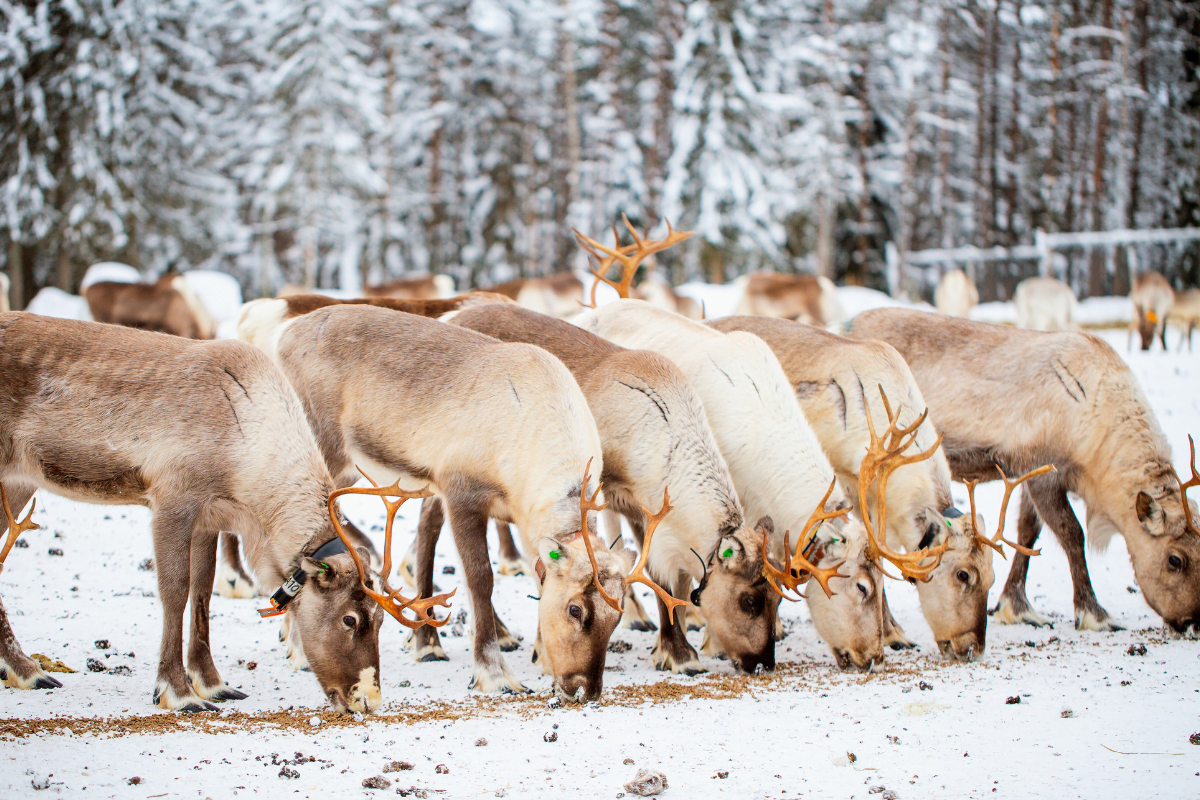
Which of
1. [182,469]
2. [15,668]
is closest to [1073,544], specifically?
[182,469]

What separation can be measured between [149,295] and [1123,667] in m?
17.0

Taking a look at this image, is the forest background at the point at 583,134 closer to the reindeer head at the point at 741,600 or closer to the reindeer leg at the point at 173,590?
the reindeer head at the point at 741,600

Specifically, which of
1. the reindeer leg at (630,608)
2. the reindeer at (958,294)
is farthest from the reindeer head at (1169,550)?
the reindeer at (958,294)

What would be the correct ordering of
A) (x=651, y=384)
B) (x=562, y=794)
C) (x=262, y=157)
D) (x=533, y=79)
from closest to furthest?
1. (x=562, y=794)
2. (x=651, y=384)
3. (x=262, y=157)
4. (x=533, y=79)

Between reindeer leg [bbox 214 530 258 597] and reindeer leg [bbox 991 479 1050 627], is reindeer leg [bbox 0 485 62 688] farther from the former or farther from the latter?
reindeer leg [bbox 991 479 1050 627]

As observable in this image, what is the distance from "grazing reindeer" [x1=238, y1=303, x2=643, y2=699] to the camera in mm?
4922

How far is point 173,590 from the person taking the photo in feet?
15.7

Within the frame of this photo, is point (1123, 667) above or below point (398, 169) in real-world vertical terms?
below

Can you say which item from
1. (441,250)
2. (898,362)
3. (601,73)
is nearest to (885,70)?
(601,73)

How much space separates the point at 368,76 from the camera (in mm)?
29781

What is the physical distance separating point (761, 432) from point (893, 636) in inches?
64.6

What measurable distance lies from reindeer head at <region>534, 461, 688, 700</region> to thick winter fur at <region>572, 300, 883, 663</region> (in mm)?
1290

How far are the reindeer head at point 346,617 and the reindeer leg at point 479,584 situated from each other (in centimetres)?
55

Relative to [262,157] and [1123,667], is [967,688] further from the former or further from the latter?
[262,157]
